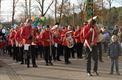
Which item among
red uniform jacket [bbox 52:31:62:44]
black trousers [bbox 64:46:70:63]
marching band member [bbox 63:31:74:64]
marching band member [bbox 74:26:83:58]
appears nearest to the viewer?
black trousers [bbox 64:46:70:63]

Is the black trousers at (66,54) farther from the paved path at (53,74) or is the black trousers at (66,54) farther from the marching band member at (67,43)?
the paved path at (53,74)

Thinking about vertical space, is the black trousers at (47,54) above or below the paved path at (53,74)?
above

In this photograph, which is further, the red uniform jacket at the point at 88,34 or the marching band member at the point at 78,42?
the marching band member at the point at 78,42

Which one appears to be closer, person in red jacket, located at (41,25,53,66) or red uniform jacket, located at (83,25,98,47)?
red uniform jacket, located at (83,25,98,47)

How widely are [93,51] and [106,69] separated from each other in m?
2.26

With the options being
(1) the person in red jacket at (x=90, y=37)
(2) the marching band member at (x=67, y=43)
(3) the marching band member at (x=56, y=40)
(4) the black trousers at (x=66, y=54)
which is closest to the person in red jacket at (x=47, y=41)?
(4) the black trousers at (x=66, y=54)

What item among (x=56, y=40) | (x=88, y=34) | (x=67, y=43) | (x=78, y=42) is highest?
(x=88, y=34)

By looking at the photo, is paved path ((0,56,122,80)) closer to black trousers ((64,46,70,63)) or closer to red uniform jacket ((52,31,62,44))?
black trousers ((64,46,70,63))

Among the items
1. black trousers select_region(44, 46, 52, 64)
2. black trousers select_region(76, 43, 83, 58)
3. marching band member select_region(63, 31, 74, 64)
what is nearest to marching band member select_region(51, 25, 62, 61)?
marching band member select_region(63, 31, 74, 64)

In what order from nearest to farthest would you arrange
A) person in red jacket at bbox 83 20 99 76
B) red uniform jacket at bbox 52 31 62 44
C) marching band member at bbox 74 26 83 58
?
1. person in red jacket at bbox 83 20 99 76
2. red uniform jacket at bbox 52 31 62 44
3. marching band member at bbox 74 26 83 58

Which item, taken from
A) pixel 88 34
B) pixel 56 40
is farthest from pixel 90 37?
pixel 56 40

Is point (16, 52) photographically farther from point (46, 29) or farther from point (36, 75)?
point (36, 75)

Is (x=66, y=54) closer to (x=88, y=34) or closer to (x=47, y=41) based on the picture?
(x=47, y=41)

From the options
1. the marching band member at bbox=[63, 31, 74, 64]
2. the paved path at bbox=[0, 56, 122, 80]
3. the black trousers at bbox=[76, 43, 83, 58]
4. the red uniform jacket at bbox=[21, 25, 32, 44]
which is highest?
the red uniform jacket at bbox=[21, 25, 32, 44]
